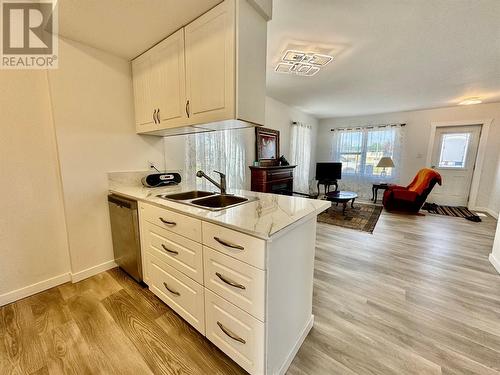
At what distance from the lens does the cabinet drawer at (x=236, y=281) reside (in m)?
0.95

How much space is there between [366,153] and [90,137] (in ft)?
19.9

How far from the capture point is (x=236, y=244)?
1.00 meters

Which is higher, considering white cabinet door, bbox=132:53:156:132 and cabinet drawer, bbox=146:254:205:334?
white cabinet door, bbox=132:53:156:132

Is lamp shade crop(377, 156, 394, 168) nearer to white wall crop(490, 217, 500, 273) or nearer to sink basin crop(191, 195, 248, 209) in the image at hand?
white wall crop(490, 217, 500, 273)

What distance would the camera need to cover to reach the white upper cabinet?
1.28 meters

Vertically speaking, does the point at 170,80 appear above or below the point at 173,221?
above

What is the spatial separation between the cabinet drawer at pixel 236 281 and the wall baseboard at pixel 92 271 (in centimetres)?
157

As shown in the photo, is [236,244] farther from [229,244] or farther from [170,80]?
[170,80]

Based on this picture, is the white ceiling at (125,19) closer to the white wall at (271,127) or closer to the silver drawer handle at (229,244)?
the white wall at (271,127)

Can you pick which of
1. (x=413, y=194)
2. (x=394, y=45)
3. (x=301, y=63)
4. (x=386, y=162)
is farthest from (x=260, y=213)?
(x=386, y=162)

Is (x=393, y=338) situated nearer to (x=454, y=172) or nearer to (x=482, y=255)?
(x=482, y=255)

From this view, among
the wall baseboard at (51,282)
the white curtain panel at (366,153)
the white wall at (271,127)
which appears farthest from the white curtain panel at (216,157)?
the white curtain panel at (366,153)

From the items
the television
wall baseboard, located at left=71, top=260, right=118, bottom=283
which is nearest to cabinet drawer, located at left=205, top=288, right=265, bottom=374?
wall baseboard, located at left=71, top=260, right=118, bottom=283

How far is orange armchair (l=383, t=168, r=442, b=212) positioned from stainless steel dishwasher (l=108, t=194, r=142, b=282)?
186 inches
